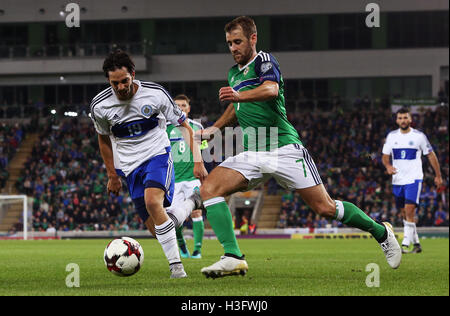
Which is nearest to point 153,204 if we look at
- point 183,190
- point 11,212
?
point 183,190

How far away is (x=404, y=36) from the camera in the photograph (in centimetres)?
4206

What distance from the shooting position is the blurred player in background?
13.5 m

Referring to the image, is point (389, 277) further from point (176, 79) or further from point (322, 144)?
point (176, 79)

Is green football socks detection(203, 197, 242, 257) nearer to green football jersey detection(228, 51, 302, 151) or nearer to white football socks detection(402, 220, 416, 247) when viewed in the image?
green football jersey detection(228, 51, 302, 151)

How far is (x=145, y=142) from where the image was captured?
7781 millimetres

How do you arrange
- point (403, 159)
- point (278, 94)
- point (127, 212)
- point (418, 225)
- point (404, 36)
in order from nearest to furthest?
1. point (278, 94)
2. point (403, 159)
3. point (418, 225)
4. point (127, 212)
5. point (404, 36)

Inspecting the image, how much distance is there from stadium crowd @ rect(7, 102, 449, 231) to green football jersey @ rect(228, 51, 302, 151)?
64.7 ft

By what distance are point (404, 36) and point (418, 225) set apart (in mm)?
17321

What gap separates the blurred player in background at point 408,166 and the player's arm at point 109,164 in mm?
6881

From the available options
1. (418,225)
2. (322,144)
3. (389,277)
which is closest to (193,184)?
(389,277)

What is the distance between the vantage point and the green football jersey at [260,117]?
7.14 meters

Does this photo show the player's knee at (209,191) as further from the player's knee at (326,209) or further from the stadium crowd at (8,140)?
the stadium crowd at (8,140)

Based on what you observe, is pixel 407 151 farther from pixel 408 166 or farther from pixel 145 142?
pixel 145 142

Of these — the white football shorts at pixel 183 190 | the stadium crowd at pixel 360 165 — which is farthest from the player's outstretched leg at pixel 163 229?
the stadium crowd at pixel 360 165
